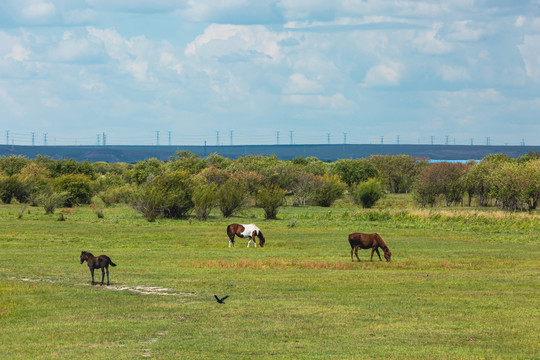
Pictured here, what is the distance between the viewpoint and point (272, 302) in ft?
63.9

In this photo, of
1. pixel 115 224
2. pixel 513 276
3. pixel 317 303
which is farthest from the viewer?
pixel 115 224

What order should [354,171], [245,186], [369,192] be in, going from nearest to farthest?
[369,192], [245,186], [354,171]

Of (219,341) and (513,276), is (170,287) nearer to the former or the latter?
(219,341)

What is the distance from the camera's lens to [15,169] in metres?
108

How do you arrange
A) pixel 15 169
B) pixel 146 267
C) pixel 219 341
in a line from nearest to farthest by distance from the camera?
1. pixel 219 341
2. pixel 146 267
3. pixel 15 169

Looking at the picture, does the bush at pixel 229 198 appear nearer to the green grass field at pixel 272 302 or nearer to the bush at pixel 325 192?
the green grass field at pixel 272 302

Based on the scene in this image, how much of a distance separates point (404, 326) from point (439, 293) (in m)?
5.72

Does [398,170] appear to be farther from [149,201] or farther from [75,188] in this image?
[149,201]

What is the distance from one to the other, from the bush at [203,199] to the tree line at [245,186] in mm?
86

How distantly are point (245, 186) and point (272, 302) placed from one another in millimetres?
72460

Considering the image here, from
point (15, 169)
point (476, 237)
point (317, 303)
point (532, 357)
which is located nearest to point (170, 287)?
point (317, 303)

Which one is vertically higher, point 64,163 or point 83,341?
point 64,163

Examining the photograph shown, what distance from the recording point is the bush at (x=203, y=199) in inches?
2525

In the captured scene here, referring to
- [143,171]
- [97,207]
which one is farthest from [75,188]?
[143,171]
